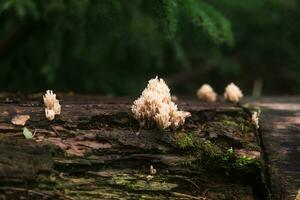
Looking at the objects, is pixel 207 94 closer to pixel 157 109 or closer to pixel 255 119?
pixel 255 119

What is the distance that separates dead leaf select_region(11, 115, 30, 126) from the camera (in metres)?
3.35

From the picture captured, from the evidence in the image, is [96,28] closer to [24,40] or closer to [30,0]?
[30,0]

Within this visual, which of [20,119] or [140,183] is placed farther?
[20,119]

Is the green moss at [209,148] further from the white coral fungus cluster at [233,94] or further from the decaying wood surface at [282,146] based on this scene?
the white coral fungus cluster at [233,94]

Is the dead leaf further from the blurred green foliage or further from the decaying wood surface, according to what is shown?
the decaying wood surface

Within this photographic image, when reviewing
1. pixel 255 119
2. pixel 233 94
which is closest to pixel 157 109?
pixel 255 119

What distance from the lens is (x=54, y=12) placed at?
6312 mm

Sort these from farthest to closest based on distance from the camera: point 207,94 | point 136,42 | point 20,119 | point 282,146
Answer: point 136,42 < point 207,94 < point 282,146 < point 20,119

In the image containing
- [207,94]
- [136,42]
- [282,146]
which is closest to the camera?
[282,146]

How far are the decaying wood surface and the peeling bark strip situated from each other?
0.35ft

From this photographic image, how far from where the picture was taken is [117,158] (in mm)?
3262

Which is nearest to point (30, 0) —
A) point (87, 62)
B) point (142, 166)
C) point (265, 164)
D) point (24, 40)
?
point (24, 40)

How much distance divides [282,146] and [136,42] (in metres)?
3.90

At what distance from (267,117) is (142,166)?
143cm
